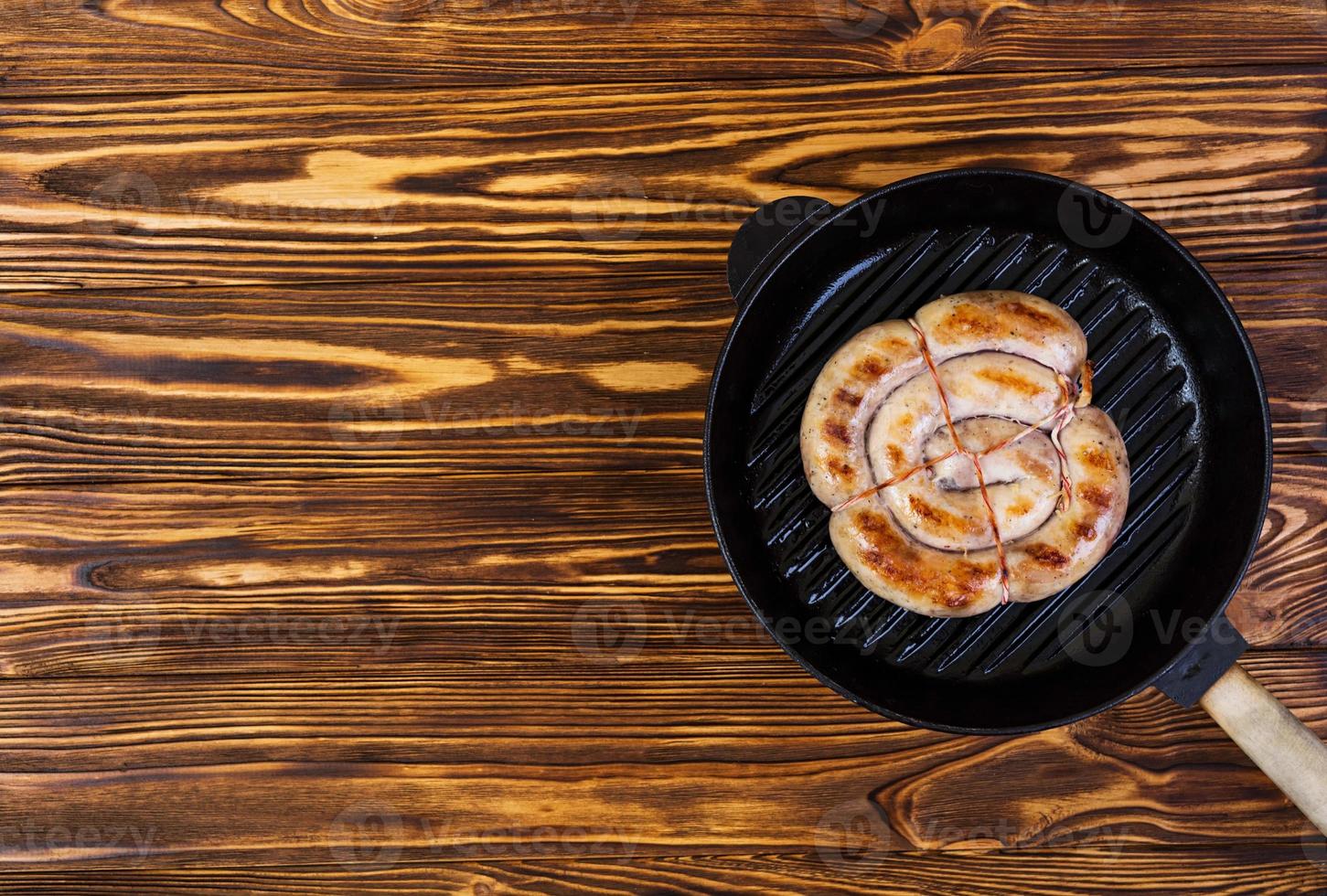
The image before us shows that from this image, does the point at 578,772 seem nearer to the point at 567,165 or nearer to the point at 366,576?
the point at 366,576

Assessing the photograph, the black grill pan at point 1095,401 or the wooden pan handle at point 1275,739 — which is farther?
the black grill pan at point 1095,401

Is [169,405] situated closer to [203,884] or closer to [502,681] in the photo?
[502,681]

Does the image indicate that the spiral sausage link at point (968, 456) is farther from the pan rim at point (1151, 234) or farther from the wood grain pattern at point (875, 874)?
the wood grain pattern at point (875, 874)

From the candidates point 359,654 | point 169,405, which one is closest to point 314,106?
point 169,405

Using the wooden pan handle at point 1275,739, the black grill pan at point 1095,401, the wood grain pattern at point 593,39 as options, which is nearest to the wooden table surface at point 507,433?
the wood grain pattern at point 593,39

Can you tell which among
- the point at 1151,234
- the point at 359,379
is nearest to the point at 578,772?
the point at 359,379

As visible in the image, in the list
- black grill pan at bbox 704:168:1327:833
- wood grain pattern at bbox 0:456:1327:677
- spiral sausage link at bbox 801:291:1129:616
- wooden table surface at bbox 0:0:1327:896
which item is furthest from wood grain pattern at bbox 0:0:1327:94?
wood grain pattern at bbox 0:456:1327:677
